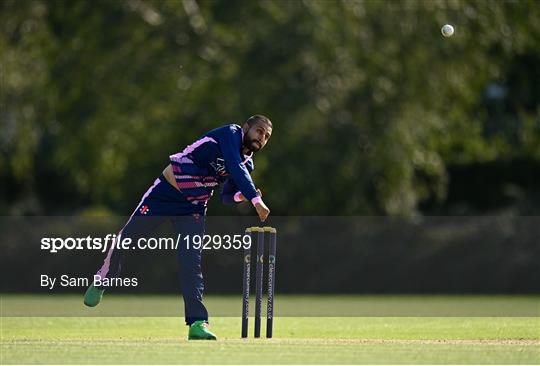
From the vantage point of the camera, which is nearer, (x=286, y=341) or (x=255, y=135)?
(x=255, y=135)

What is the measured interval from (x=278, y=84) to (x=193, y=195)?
43.3 ft

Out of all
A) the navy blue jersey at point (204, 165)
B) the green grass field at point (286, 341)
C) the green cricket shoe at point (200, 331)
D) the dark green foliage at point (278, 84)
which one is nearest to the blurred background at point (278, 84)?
the dark green foliage at point (278, 84)

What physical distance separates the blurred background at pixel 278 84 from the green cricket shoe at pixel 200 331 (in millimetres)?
12406

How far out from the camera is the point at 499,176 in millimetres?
31969

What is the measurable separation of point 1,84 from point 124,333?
14215mm

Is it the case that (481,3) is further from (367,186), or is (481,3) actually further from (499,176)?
(499,176)

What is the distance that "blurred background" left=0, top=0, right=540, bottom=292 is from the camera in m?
24.2

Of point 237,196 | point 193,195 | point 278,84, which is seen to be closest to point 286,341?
point 237,196

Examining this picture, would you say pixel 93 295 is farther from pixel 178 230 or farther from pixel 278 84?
pixel 278 84

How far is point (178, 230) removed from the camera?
36.5ft

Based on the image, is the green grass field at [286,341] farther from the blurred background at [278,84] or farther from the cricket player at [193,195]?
the blurred background at [278,84]

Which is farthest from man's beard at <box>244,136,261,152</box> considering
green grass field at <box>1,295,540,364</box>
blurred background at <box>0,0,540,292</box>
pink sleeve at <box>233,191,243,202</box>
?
blurred background at <box>0,0,540,292</box>

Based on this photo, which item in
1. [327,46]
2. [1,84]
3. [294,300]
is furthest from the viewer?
[1,84]

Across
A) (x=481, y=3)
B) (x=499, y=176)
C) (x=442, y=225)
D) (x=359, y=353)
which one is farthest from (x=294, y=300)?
(x=499, y=176)
